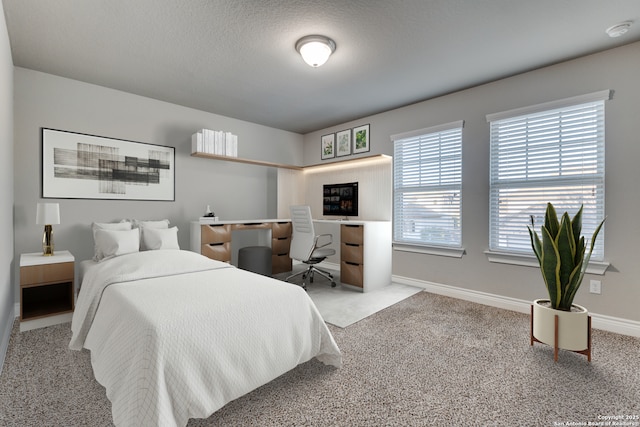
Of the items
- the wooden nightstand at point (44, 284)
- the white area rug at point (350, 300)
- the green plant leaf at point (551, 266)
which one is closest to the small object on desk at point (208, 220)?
the wooden nightstand at point (44, 284)

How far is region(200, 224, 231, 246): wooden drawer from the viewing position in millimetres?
3859

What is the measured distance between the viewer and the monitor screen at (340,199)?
482 centimetres

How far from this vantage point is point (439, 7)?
2.11m

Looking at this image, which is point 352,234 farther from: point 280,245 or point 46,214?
point 46,214

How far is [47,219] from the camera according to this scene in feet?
9.20

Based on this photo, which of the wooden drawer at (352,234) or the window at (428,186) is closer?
the window at (428,186)

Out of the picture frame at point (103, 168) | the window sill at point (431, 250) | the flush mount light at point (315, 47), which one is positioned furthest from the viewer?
the window sill at point (431, 250)

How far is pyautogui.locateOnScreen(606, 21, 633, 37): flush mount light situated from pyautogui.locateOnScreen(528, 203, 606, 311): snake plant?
1526 mm

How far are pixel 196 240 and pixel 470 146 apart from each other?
3656 millimetres

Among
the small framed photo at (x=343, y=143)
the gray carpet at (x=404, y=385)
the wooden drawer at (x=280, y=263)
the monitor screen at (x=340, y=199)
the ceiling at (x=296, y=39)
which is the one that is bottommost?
the gray carpet at (x=404, y=385)

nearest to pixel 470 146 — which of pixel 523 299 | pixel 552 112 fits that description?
pixel 552 112

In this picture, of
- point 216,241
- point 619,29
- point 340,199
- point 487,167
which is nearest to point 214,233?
point 216,241

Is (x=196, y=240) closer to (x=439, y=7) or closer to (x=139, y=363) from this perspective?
(x=139, y=363)

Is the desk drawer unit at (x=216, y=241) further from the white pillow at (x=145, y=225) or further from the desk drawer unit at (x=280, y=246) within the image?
the desk drawer unit at (x=280, y=246)
